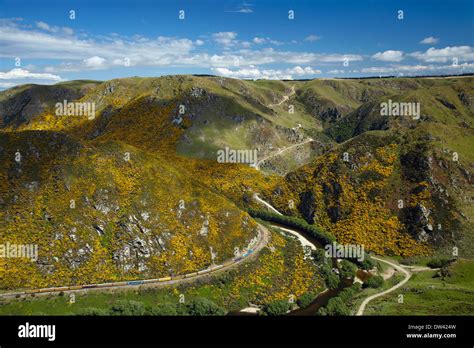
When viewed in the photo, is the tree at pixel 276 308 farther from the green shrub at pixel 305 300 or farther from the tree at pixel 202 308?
the tree at pixel 202 308

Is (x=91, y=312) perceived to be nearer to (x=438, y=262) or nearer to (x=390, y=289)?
(x=390, y=289)

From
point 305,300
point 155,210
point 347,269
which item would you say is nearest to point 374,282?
point 347,269

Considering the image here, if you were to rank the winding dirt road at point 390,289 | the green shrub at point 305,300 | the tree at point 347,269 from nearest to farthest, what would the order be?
the winding dirt road at point 390,289, the green shrub at point 305,300, the tree at point 347,269

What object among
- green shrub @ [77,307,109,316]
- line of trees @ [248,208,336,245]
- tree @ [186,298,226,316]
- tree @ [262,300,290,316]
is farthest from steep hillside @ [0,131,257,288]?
line of trees @ [248,208,336,245]

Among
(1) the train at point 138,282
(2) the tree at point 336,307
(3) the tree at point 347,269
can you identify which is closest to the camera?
(1) the train at point 138,282

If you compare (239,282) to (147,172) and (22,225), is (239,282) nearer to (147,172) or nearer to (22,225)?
(147,172)

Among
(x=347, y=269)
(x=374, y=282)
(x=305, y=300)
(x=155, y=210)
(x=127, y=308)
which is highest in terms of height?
(x=155, y=210)

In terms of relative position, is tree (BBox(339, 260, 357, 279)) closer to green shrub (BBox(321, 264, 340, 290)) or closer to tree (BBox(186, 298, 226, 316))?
green shrub (BBox(321, 264, 340, 290))

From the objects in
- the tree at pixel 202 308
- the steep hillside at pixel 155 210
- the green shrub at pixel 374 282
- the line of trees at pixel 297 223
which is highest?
the steep hillside at pixel 155 210

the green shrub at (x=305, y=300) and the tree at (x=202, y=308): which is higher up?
the tree at (x=202, y=308)

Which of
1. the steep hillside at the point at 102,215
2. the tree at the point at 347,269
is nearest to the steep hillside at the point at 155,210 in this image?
the steep hillside at the point at 102,215

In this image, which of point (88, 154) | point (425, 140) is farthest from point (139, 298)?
point (425, 140)
